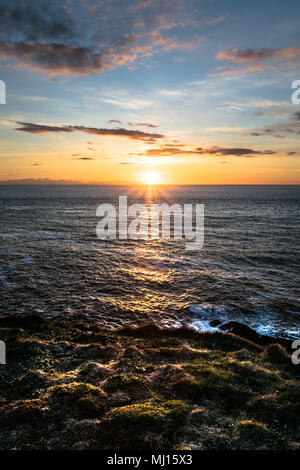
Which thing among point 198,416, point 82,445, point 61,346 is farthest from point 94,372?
point 198,416

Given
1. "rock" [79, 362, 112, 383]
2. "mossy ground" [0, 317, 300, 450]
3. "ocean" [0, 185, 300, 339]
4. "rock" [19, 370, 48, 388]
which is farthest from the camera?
"ocean" [0, 185, 300, 339]

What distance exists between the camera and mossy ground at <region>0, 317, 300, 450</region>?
9.33m

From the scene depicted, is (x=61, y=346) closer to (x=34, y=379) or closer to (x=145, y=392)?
(x=34, y=379)

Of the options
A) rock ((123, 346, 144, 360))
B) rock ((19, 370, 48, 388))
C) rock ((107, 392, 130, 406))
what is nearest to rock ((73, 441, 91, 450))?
rock ((107, 392, 130, 406))

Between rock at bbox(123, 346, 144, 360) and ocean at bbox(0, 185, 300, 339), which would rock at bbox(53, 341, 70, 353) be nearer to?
rock at bbox(123, 346, 144, 360)

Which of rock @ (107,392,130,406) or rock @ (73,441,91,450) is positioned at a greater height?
rock @ (73,441,91,450)

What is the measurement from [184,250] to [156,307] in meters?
20.9

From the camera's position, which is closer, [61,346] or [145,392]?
[145,392]

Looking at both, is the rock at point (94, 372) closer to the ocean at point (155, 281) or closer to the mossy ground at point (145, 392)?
the mossy ground at point (145, 392)

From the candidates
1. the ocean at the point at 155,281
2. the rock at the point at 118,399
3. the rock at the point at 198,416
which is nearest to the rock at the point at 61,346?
the ocean at the point at 155,281

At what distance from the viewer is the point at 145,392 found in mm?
11820

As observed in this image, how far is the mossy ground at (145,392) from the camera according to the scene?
933 cm

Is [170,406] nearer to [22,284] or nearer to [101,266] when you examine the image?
[22,284]
